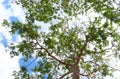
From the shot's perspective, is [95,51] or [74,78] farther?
[95,51]

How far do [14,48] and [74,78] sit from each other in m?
5.63

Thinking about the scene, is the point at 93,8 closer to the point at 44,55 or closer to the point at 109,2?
the point at 109,2

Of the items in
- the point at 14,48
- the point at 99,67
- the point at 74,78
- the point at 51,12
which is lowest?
the point at 74,78

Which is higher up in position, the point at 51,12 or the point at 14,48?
the point at 51,12

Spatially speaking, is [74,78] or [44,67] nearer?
[74,78]

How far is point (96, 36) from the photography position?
2327 cm

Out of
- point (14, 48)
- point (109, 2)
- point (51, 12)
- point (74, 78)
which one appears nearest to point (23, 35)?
point (14, 48)

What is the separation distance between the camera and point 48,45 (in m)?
24.1

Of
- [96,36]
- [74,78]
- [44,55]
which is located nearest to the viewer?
[74,78]

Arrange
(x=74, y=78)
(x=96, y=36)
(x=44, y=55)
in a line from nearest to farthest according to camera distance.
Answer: (x=74, y=78), (x=96, y=36), (x=44, y=55)

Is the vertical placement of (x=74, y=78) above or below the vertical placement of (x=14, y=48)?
below

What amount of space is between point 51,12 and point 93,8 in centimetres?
319

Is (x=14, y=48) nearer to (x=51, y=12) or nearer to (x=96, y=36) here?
(x=51, y=12)

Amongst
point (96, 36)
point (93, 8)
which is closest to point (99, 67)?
point (96, 36)
